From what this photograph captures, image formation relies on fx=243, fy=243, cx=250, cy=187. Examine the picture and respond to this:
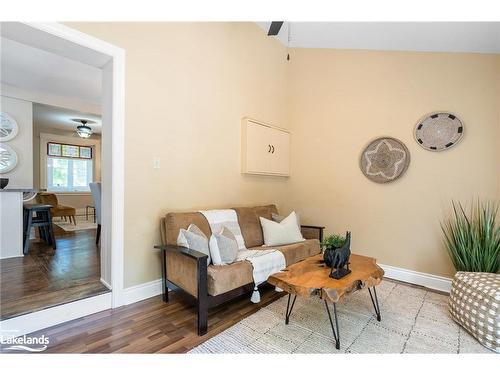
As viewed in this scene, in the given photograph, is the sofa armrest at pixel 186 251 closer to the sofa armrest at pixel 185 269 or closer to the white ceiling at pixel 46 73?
the sofa armrest at pixel 185 269

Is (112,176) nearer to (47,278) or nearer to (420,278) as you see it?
(47,278)

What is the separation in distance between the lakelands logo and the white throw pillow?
2.08 m

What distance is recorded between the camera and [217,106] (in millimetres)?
2990

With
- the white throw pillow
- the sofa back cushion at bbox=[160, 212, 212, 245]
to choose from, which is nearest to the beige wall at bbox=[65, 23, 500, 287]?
the sofa back cushion at bbox=[160, 212, 212, 245]

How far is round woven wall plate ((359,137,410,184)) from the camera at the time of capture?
2.97 meters

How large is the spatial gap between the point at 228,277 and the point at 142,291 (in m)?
0.96

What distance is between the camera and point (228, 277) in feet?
6.39

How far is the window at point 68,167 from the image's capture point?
22.9 ft

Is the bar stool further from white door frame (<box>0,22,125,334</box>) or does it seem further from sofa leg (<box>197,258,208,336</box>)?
sofa leg (<box>197,258,208,336</box>)

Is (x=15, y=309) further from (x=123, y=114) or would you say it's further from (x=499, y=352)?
(x=499, y=352)

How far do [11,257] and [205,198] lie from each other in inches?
103

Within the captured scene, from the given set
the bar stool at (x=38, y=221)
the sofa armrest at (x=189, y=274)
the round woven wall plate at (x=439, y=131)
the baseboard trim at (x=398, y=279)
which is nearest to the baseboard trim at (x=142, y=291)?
the baseboard trim at (x=398, y=279)

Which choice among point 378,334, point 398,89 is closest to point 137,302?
point 378,334
